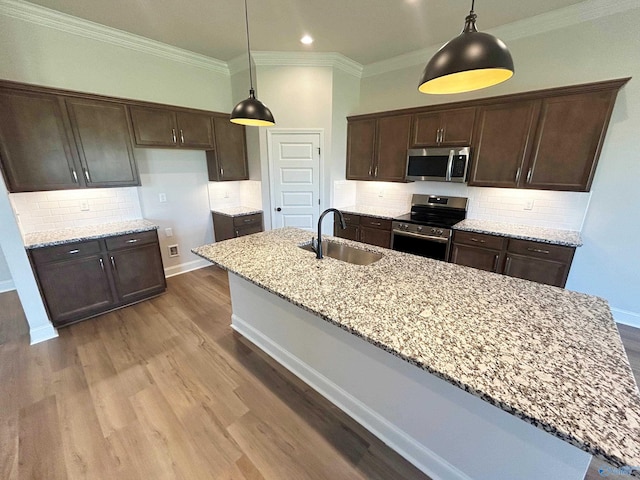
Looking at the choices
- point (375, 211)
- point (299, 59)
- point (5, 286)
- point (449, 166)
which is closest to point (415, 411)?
point (449, 166)

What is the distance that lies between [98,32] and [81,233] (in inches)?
88.6

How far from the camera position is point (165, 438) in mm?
1669

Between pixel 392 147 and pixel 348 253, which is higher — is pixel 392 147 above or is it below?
above

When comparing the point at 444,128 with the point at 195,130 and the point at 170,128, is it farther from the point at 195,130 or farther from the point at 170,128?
the point at 170,128

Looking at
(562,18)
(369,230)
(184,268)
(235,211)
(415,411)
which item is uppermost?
(562,18)

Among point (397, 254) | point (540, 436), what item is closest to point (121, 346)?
point (397, 254)

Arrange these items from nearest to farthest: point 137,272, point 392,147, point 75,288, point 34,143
A: 1. point 34,143
2. point 75,288
3. point 137,272
4. point 392,147

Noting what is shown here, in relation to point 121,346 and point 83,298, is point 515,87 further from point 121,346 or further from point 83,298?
point 83,298

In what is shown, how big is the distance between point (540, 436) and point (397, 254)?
1331 millimetres

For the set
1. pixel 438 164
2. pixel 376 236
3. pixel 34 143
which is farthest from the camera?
pixel 376 236

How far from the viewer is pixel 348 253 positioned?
241cm

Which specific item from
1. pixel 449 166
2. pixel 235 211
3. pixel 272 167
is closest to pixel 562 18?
pixel 449 166

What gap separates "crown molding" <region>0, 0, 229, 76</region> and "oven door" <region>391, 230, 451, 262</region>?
12.2 ft

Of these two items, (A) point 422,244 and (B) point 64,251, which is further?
(A) point 422,244
